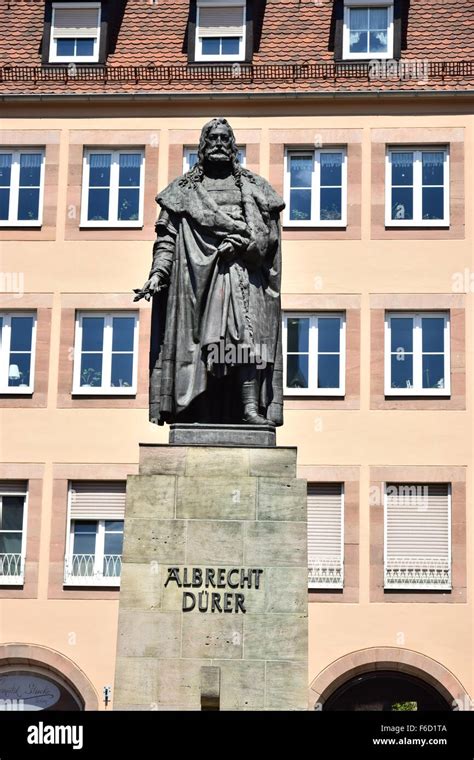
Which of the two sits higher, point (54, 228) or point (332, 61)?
point (332, 61)

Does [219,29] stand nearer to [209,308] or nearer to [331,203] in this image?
[331,203]

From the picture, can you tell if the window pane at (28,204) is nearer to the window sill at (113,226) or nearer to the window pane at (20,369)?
the window sill at (113,226)

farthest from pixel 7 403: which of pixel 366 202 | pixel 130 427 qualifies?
pixel 366 202

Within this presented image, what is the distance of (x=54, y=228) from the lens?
37.6m

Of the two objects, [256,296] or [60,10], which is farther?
[60,10]

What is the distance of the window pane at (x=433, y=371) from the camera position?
1419 inches

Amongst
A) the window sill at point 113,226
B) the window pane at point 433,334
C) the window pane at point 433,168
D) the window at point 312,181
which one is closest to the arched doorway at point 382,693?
the window pane at point 433,334

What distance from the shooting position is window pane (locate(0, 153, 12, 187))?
37906 millimetres

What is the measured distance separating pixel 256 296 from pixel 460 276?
1862cm

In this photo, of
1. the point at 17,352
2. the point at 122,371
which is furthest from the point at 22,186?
the point at 122,371

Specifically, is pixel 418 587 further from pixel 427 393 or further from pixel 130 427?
pixel 130 427

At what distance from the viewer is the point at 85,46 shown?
127ft

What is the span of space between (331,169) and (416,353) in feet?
13.1

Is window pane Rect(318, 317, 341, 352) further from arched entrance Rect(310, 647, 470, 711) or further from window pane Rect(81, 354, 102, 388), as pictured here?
arched entrance Rect(310, 647, 470, 711)
